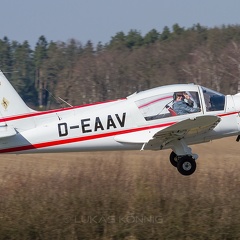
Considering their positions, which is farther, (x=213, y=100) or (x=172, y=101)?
(x=213, y=100)

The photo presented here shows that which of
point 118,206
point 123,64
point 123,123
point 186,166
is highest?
point 123,64

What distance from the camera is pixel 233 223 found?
1227 cm

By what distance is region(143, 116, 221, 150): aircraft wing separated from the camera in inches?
537

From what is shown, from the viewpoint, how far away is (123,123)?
567 inches

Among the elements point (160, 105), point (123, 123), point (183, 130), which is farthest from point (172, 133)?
point (123, 123)

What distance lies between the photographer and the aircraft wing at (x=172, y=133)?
45.1 ft

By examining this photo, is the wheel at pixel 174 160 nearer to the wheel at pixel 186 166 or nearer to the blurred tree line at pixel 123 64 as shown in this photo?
the wheel at pixel 186 166

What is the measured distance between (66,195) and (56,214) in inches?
19.4

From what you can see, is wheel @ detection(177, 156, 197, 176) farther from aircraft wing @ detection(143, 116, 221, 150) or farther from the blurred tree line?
the blurred tree line

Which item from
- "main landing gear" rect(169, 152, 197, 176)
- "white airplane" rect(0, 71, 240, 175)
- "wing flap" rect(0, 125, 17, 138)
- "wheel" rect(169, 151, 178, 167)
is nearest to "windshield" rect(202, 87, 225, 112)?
"white airplane" rect(0, 71, 240, 175)

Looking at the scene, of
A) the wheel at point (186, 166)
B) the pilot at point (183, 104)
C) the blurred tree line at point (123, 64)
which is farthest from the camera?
the blurred tree line at point (123, 64)

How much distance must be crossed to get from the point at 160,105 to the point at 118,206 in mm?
2660

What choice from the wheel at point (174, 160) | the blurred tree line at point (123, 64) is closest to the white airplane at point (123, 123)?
the wheel at point (174, 160)

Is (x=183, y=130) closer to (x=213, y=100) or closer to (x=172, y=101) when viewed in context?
(x=172, y=101)
